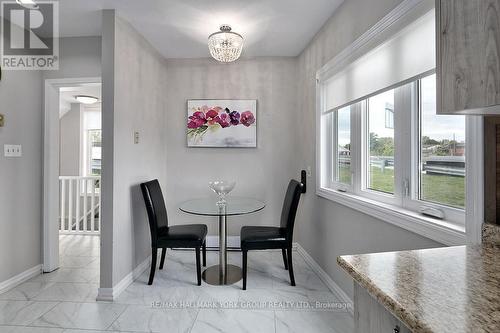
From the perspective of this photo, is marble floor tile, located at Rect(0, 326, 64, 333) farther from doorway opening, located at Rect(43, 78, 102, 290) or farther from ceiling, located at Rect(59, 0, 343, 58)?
ceiling, located at Rect(59, 0, 343, 58)

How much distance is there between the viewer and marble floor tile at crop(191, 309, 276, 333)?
5.72ft

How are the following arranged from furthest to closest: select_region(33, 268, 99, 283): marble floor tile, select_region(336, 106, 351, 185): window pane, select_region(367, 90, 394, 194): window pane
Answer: select_region(33, 268, 99, 283): marble floor tile → select_region(336, 106, 351, 185): window pane → select_region(367, 90, 394, 194): window pane

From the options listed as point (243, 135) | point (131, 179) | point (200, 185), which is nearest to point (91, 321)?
point (131, 179)

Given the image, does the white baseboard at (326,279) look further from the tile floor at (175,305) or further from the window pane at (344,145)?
the window pane at (344,145)

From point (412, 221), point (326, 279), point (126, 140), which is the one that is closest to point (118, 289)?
point (126, 140)

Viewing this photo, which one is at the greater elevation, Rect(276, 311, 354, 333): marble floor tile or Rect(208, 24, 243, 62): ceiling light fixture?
Rect(208, 24, 243, 62): ceiling light fixture

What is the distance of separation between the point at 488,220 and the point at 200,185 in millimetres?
2808

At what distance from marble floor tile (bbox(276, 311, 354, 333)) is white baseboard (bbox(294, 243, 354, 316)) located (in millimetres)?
120

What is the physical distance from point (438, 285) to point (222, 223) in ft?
6.60

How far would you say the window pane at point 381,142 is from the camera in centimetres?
166

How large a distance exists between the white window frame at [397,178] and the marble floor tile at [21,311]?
2.49m

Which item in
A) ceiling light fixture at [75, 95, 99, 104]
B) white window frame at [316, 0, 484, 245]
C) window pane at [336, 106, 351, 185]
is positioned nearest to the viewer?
white window frame at [316, 0, 484, 245]

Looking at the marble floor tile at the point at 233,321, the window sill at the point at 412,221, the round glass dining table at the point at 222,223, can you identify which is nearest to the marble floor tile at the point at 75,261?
the round glass dining table at the point at 222,223

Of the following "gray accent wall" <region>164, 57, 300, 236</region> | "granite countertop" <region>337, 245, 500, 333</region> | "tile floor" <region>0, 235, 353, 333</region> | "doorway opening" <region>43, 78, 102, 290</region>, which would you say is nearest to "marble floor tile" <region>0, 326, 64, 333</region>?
"tile floor" <region>0, 235, 353, 333</region>
